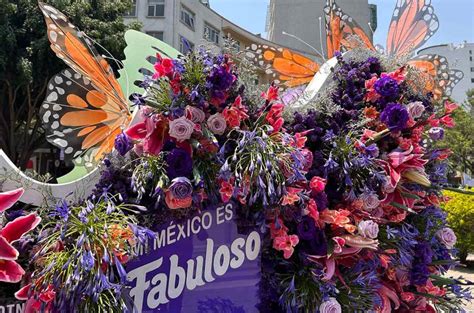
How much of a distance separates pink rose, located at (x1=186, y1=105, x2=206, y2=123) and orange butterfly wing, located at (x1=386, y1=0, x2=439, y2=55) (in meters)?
2.10

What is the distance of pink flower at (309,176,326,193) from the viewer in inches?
110

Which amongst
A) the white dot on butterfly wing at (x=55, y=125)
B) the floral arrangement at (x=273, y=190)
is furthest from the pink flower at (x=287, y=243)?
the white dot on butterfly wing at (x=55, y=125)

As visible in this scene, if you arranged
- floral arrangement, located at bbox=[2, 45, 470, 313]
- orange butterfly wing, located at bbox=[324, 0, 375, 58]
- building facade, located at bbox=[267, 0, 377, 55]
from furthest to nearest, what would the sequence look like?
building facade, located at bbox=[267, 0, 377, 55] → orange butterfly wing, located at bbox=[324, 0, 375, 58] → floral arrangement, located at bbox=[2, 45, 470, 313]

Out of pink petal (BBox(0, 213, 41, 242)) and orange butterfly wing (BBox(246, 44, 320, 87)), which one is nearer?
pink petal (BBox(0, 213, 41, 242))

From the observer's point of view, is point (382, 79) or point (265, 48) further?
point (265, 48)

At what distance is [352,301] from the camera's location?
9.16ft

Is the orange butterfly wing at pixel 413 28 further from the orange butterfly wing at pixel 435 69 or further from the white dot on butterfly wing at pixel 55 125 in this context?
the white dot on butterfly wing at pixel 55 125

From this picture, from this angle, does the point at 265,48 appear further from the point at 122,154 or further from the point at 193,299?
the point at 193,299

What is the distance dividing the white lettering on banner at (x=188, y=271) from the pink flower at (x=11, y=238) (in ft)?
2.03

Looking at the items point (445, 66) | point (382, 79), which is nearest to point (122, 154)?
point (382, 79)

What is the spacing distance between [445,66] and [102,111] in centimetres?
293

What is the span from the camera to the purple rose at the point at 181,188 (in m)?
2.44

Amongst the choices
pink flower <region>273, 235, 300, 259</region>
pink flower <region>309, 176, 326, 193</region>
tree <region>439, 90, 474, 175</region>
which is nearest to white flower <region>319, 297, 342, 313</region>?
pink flower <region>273, 235, 300, 259</region>

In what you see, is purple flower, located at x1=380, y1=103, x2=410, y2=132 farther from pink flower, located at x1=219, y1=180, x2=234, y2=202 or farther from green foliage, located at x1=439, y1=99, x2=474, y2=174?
green foliage, located at x1=439, y1=99, x2=474, y2=174
